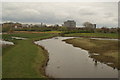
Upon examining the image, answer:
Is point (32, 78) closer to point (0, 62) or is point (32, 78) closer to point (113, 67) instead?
point (0, 62)

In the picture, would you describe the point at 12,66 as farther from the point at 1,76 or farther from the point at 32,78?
the point at 32,78

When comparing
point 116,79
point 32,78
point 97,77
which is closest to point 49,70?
point 32,78

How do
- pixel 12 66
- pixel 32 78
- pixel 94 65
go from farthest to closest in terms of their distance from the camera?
1. pixel 94 65
2. pixel 12 66
3. pixel 32 78

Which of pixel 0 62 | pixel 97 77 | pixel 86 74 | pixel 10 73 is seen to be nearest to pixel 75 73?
pixel 86 74

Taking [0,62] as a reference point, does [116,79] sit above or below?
below

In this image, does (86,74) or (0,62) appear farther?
(0,62)

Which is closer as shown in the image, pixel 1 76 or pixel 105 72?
pixel 1 76

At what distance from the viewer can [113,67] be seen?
2347 centimetres

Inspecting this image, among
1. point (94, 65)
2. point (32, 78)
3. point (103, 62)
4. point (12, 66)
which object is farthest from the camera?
point (103, 62)

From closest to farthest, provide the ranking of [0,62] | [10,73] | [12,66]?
[10,73]
[12,66]
[0,62]

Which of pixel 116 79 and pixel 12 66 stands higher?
pixel 12 66

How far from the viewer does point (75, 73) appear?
65.9ft

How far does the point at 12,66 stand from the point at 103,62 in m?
15.6

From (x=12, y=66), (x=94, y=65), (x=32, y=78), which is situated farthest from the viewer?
(x=94, y=65)
